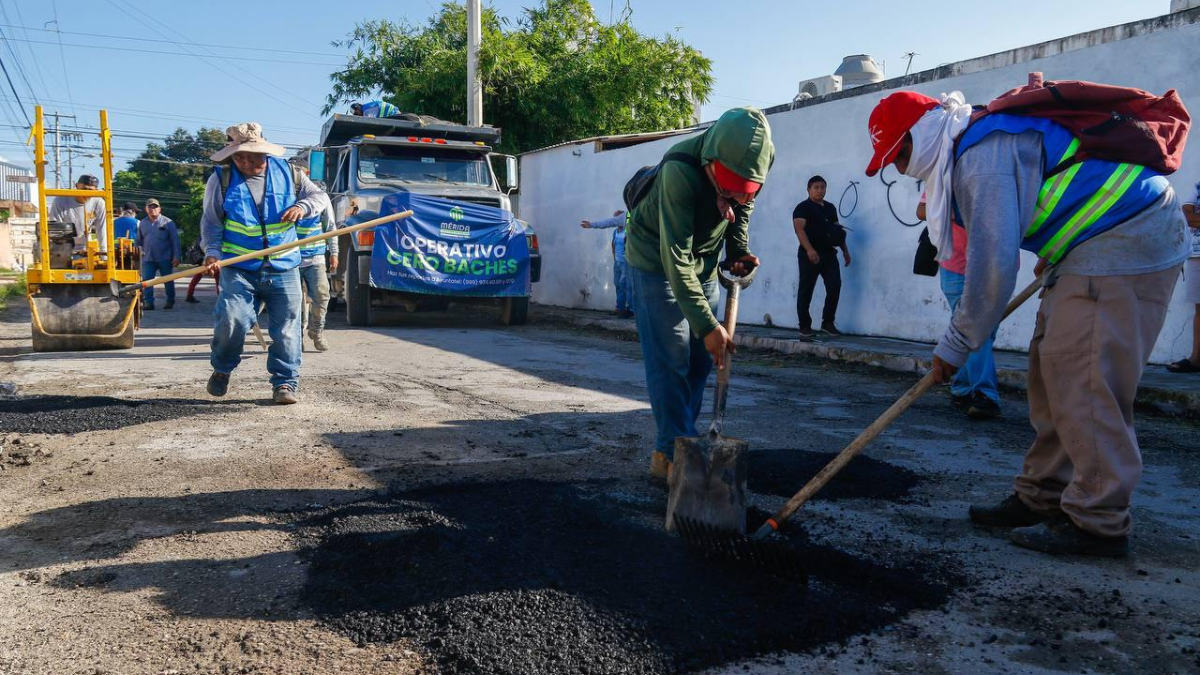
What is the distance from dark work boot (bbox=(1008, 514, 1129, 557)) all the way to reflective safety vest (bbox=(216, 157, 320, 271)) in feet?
15.1

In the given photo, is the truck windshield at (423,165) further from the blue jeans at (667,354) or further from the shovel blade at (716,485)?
the shovel blade at (716,485)

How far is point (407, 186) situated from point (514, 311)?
2294mm

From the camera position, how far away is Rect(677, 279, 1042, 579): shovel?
2.87m

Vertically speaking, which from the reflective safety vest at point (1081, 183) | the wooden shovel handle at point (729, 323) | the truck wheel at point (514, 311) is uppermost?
the reflective safety vest at point (1081, 183)

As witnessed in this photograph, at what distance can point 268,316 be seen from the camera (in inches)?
230

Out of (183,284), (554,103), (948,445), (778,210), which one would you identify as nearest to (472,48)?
(554,103)

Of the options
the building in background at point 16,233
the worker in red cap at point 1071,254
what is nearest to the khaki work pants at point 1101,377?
the worker in red cap at point 1071,254

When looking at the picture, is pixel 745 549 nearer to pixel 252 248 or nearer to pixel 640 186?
pixel 640 186

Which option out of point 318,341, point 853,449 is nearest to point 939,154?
point 853,449

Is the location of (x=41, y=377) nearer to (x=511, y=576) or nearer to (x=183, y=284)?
(x=511, y=576)

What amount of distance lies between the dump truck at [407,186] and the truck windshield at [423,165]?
0.05ft

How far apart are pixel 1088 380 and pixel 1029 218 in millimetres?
578

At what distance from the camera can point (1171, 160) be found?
2.93 meters

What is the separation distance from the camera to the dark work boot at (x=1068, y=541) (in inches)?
119
